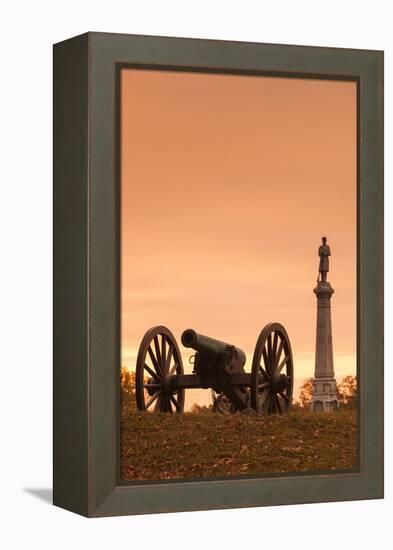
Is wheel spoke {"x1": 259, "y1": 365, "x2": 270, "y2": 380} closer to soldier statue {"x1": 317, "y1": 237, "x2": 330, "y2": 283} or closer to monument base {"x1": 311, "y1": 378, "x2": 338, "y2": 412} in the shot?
monument base {"x1": 311, "y1": 378, "x2": 338, "y2": 412}

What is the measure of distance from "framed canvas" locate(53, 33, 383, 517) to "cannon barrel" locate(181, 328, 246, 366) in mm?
17

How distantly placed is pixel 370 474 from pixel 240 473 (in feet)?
3.84

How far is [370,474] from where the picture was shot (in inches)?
616

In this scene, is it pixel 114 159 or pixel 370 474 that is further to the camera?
pixel 370 474

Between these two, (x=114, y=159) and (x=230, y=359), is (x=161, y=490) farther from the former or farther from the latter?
(x=114, y=159)

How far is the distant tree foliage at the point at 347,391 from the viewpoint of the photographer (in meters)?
15.6

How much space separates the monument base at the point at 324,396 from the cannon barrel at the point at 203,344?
33.9 inches

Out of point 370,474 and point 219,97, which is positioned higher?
point 219,97

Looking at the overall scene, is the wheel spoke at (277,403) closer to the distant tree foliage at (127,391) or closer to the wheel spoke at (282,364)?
the wheel spoke at (282,364)

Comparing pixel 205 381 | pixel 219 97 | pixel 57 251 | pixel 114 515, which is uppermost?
pixel 219 97

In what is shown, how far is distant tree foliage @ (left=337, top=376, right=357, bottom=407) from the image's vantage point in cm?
1564

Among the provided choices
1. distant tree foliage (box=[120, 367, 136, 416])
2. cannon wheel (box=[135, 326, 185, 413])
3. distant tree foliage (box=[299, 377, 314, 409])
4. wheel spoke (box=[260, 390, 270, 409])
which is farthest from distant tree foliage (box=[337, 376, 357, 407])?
distant tree foliage (box=[120, 367, 136, 416])

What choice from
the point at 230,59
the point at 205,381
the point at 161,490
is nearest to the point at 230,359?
the point at 205,381

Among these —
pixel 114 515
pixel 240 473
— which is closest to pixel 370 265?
pixel 240 473
